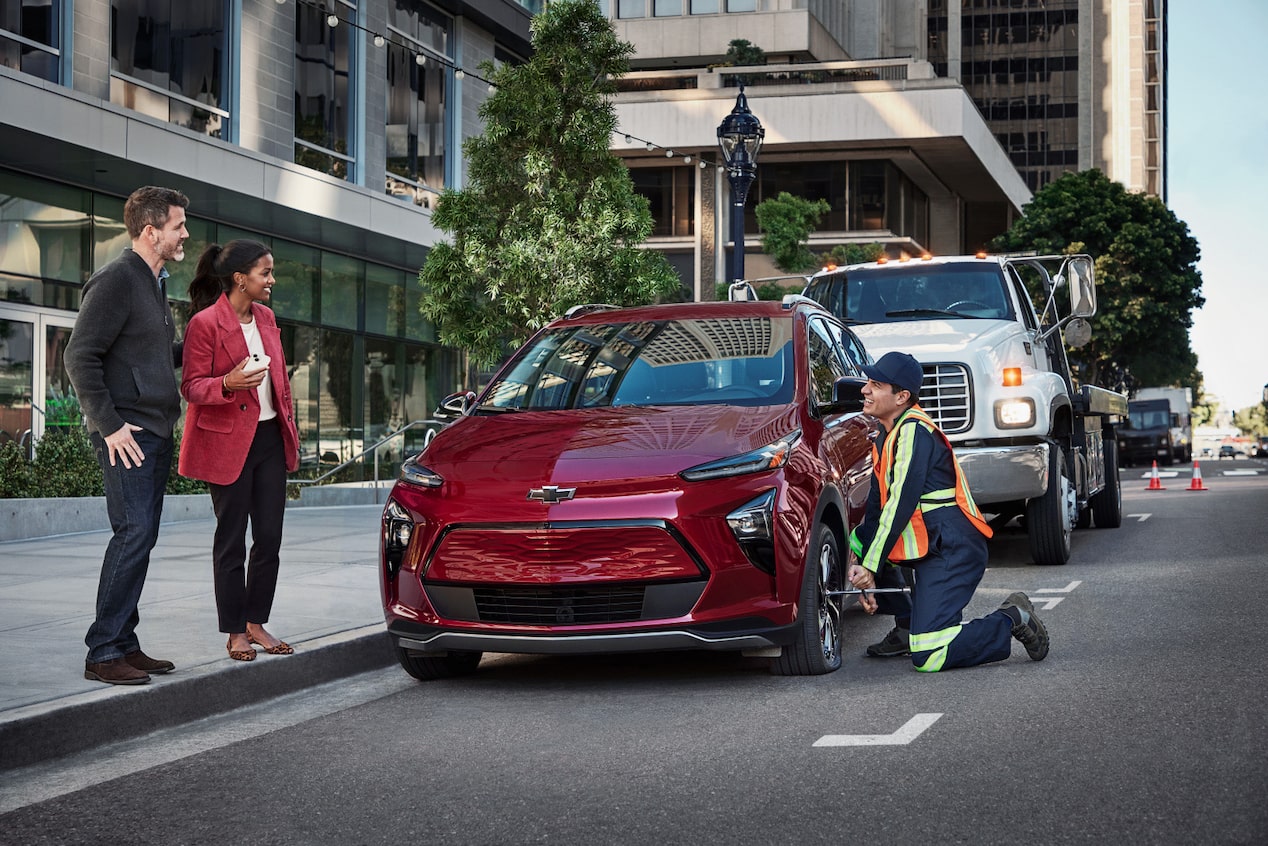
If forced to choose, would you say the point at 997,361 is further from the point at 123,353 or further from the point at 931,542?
the point at 123,353

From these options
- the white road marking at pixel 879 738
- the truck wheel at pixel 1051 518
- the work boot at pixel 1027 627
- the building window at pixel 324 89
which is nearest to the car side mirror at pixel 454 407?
the work boot at pixel 1027 627

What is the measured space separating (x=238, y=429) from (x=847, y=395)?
2.92 m

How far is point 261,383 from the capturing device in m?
7.47

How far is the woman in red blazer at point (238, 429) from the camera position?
7324 mm

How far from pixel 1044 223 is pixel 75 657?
174ft

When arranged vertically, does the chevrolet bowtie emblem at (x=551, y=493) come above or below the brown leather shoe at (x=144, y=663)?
above

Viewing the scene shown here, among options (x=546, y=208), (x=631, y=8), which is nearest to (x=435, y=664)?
(x=546, y=208)

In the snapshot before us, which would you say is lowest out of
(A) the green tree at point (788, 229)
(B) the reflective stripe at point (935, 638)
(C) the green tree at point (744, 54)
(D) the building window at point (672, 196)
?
(B) the reflective stripe at point (935, 638)

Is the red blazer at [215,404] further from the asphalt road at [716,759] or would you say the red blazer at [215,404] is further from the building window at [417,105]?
the building window at [417,105]

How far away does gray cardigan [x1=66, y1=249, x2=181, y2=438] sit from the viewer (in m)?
6.63

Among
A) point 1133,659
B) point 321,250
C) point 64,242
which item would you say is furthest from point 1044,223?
point 1133,659

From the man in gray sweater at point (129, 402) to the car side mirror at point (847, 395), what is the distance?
314cm

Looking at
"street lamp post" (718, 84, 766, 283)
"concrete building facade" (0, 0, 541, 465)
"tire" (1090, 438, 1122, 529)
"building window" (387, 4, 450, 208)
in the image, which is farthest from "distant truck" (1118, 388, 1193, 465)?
"street lamp post" (718, 84, 766, 283)

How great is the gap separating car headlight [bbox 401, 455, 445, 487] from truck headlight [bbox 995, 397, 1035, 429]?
612cm
